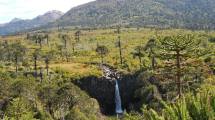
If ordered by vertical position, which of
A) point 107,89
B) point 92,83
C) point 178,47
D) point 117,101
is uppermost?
point 178,47

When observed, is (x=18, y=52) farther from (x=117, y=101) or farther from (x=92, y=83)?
(x=117, y=101)

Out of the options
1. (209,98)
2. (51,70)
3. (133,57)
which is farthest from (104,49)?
(209,98)

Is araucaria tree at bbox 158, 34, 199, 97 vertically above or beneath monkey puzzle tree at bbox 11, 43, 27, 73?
above

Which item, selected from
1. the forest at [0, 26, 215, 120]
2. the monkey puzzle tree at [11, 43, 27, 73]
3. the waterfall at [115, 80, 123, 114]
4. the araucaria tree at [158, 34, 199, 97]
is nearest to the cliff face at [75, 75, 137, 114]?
the forest at [0, 26, 215, 120]

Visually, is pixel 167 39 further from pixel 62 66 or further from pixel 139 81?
pixel 62 66

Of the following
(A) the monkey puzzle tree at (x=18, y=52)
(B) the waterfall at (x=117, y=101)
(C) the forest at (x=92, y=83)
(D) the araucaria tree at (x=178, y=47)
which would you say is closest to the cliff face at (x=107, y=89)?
(C) the forest at (x=92, y=83)

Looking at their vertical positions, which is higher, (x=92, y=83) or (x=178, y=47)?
(x=178, y=47)

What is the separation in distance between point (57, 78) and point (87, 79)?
1001cm

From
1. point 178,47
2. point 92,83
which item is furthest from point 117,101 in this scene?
point 178,47

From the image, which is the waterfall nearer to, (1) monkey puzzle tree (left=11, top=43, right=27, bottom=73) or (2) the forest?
(2) the forest

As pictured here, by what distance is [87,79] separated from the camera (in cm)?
14738

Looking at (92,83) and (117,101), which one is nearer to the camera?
A: (92,83)

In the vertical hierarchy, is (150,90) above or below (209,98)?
below

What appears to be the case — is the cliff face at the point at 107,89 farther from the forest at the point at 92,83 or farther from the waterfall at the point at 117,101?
the waterfall at the point at 117,101
